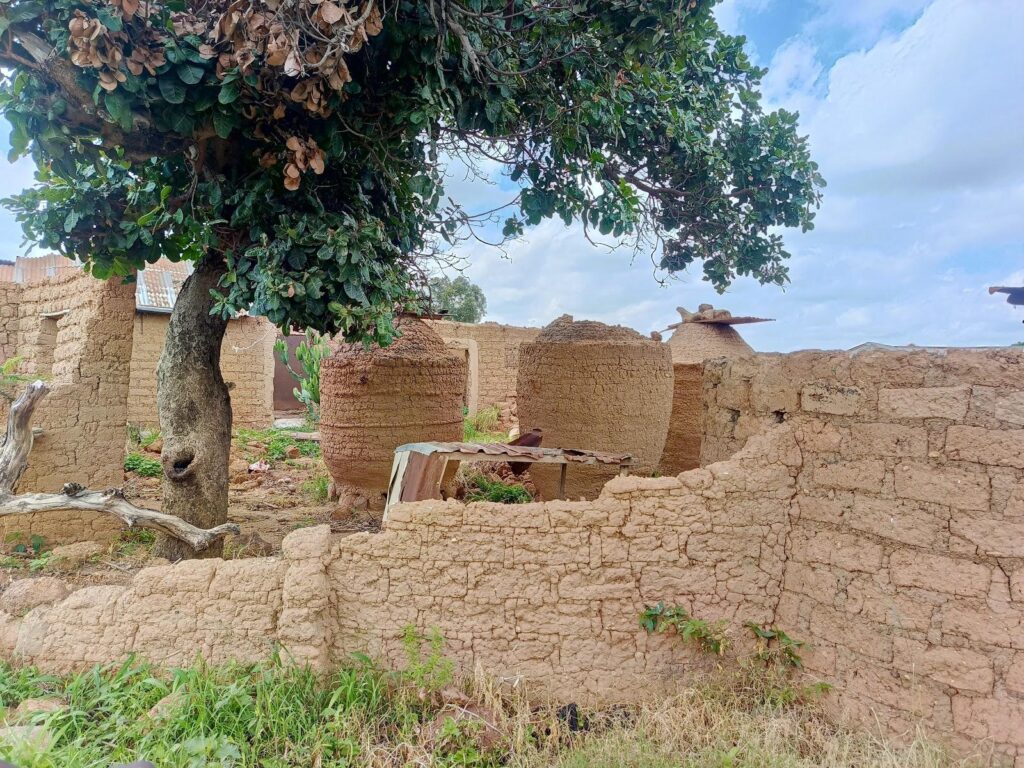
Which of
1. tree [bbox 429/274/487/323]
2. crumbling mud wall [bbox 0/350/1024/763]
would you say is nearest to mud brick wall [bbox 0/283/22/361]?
crumbling mud wall [bbox 0/350/1024/763]

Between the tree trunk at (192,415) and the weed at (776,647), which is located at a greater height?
the tree trunk at (192,415)

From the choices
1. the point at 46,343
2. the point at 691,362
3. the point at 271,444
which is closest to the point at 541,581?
the point at 46,343

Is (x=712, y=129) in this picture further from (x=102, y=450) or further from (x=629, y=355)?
(x=102, y=450)

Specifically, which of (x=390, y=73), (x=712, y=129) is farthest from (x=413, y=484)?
(x=712, y=129)

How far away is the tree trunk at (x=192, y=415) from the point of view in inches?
193

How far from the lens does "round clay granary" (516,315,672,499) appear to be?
22.6 ft

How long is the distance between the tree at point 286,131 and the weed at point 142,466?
12.0 feet

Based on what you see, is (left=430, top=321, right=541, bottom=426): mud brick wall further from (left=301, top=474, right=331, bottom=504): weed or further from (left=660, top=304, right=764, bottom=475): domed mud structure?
(left=301, top=474, right=331, bottom=504): weed

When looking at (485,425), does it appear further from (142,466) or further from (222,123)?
(222,123)

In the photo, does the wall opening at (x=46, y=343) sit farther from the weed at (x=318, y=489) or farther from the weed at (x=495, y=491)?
the weed at (x=495, y=491)

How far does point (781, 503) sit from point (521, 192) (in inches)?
144

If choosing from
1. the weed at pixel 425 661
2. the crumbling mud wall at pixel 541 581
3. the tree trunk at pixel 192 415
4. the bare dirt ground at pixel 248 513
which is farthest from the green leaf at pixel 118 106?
the weed at pixel 425 661

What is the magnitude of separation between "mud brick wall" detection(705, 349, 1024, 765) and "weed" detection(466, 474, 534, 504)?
163 inches

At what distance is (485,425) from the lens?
12.9 m
